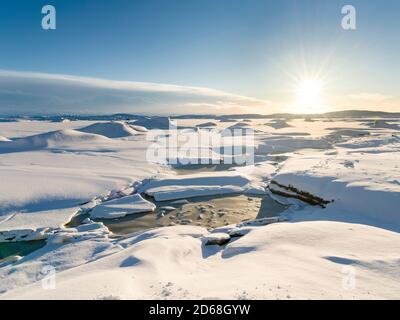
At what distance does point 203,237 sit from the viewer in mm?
7441

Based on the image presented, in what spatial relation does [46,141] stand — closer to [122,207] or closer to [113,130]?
[113,130]

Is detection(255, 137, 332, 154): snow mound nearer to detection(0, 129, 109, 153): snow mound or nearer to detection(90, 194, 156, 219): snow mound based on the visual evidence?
detection(90, 194, 156, 219): snow mound

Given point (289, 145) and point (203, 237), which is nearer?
Result: point (203, 237)

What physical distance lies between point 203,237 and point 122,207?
4.37m

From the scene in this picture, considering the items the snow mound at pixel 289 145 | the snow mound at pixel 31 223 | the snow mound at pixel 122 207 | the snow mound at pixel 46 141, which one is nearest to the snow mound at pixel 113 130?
the snow mound at pixel 46 141

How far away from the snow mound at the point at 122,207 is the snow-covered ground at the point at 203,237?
0.13 feet

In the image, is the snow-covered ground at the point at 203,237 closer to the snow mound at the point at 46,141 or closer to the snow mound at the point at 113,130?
the snow mound at the point at 46,141

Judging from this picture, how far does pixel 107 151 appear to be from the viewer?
2248cm

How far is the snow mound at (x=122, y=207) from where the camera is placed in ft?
32.7

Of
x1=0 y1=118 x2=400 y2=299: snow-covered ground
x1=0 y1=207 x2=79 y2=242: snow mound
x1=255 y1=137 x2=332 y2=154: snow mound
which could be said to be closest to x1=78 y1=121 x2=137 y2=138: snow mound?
x1=255 y1=137 x2=332 y2=154: snow mound

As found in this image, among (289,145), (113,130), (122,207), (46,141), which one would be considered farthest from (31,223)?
(113,130)

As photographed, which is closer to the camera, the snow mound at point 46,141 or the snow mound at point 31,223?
the snow mound at point 31,223
